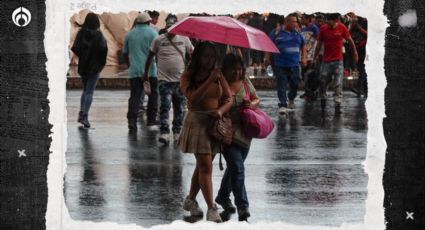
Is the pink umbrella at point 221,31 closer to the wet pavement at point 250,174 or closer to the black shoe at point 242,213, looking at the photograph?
the black shoe at point 242,213

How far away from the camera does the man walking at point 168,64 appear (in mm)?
13906

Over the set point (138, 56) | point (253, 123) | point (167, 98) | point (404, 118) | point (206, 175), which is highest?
point (404, 118)

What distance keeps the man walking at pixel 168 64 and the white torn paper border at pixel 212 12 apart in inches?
241

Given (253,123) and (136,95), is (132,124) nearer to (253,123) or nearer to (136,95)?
(136,95)

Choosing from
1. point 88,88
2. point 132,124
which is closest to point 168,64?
point 132,124

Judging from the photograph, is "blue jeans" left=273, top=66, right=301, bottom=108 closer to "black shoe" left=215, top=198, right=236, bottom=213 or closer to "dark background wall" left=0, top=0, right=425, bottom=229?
"black shoe" left=215, top=198, right=236, bottom=213

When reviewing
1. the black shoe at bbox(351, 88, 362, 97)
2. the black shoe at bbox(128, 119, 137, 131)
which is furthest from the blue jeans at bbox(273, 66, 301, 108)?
the black shoe at bbox(351, 88, 362, 97)

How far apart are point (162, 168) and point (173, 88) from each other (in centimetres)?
221

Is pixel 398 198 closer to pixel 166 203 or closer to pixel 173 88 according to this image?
pixel 166 203

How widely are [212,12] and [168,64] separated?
635 centimetres

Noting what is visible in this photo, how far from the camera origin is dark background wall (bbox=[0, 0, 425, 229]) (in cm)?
749

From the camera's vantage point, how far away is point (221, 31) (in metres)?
8.82

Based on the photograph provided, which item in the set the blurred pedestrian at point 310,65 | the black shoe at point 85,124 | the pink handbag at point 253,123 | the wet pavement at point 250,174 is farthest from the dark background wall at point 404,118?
the blurred pedestrian at point 310,65

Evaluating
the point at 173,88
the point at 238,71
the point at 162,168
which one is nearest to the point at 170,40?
the point at 173,88
